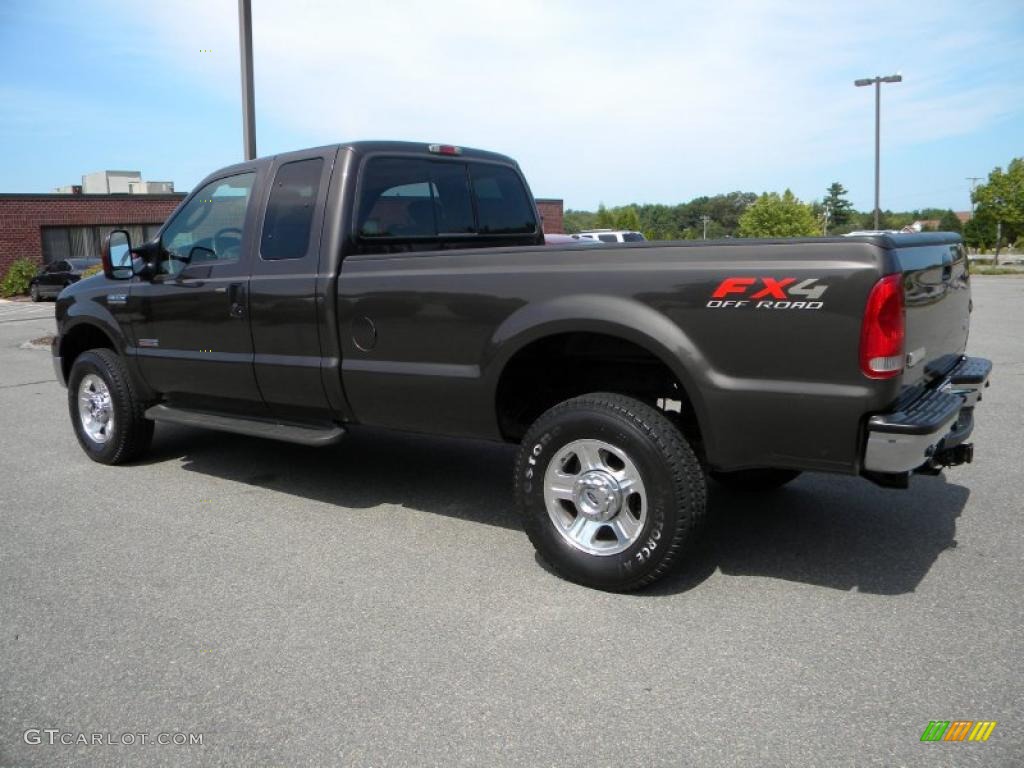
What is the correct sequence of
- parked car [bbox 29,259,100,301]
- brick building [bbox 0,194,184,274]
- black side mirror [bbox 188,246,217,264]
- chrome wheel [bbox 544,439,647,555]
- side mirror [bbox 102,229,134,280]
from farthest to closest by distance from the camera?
brick building [bbox 0,194,184,274] < parked car [bbox 29,259,100,301] < side mirror [bbox 102,229,134,280] < black side mirror [bbox 188,246,217,264] < chrome wheel [bbox 544,439,647,555]

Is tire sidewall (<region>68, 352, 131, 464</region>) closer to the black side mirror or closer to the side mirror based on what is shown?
the side mirror

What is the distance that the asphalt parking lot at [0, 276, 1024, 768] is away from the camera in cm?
270

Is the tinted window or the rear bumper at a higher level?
the tinted window

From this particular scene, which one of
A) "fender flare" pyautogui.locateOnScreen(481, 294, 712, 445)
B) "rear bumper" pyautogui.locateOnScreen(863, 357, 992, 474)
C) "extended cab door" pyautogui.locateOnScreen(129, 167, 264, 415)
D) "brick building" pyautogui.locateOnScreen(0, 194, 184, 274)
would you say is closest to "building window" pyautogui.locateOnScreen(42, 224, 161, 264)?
"brick building" pyautogui.locateOnScreen(0, 194, 184, 274)

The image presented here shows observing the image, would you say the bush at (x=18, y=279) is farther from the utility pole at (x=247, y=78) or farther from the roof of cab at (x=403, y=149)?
the roof of cab at (x=403, y=149)

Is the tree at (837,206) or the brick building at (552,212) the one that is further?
the tree at (837,206)

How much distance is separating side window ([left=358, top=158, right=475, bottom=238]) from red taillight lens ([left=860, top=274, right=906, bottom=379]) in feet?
8.93

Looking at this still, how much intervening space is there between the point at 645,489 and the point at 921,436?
3.55ft

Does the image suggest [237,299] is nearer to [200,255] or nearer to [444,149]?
[200,255]

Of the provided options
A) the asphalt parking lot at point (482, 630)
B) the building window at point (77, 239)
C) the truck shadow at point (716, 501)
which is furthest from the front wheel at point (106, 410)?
the building window at point (77, 239)

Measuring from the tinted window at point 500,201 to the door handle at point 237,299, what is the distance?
4.96 ft

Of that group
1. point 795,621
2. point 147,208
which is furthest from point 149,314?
point 147,208

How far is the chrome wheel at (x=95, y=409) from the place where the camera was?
6.17m

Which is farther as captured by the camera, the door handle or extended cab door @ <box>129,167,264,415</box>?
extended cab door @ <box>129,167,264,415</box>
